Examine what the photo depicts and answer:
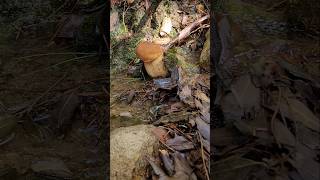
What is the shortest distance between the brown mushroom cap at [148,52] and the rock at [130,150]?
0.60 meters

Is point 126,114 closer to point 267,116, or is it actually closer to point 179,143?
point 179,143

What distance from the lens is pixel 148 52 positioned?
95.3 inches

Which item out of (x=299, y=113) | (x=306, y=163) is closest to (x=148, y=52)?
(x=299, y=113)

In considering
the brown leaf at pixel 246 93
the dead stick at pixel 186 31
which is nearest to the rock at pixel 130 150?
the brown leaf at pixel 246 93

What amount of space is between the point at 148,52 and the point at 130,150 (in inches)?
31.0

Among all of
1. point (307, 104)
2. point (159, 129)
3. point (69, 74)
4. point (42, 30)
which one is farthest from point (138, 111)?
point (42, 30)

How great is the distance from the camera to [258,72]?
207cm

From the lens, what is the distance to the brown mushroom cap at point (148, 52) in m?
2.41

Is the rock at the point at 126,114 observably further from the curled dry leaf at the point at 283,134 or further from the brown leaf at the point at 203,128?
the curled dry leaf at the point at 283,134

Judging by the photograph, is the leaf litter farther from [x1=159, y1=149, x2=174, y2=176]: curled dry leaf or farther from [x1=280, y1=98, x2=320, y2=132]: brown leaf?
[x1=159, y1=149, x2=174, y2=176]: curled dry leaf

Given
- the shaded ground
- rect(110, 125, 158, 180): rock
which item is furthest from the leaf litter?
the shaded ground

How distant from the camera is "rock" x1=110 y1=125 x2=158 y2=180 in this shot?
1701 millimetres

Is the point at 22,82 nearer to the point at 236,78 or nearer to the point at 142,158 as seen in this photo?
the point at 142,158

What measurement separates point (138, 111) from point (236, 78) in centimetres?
46
